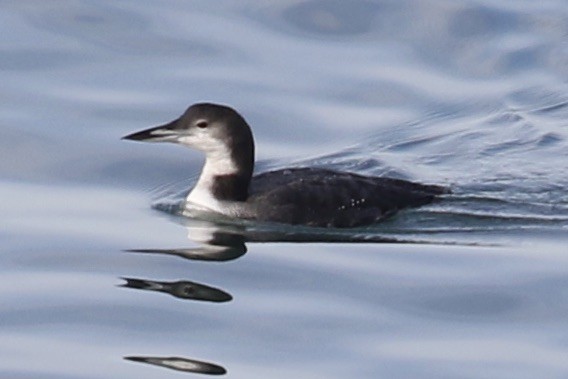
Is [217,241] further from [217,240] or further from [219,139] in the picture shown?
[219,139]

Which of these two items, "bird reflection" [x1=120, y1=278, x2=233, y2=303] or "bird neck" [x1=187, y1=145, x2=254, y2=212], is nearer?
"bird reflection" [x1=120, y1=278, x2=233, y2=303]

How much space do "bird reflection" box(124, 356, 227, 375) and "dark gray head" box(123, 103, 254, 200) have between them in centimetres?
376

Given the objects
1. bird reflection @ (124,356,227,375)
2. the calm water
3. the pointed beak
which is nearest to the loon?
the pointed beak

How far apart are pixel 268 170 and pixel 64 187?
1.76 meters

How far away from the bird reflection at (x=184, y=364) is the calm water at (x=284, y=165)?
17 millimetres

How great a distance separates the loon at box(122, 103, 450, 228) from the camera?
13.2 metres

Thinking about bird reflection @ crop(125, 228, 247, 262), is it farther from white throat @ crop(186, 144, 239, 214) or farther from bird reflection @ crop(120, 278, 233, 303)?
bird reflection @ crop(120, 278, 233, 303)

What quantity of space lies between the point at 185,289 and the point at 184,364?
144 centimetres

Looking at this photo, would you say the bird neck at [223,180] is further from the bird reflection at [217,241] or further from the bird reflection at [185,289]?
the bird reflection at [185,289]

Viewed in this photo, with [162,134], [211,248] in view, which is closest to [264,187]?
[162,134]

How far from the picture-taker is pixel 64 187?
1353 cm

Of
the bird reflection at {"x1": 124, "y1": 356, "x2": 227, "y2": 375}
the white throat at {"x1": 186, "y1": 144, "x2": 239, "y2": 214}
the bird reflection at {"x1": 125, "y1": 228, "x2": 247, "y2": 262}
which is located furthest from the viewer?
the white throat at {"x1": 186, "y1": 144, "x2": 239, "y2": 214}

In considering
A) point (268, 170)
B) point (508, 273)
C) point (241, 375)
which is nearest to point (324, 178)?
point (268, 170)

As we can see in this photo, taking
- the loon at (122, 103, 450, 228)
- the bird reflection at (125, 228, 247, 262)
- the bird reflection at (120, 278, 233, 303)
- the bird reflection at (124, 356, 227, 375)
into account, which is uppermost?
the loon at (122, 103, 450, 228)
